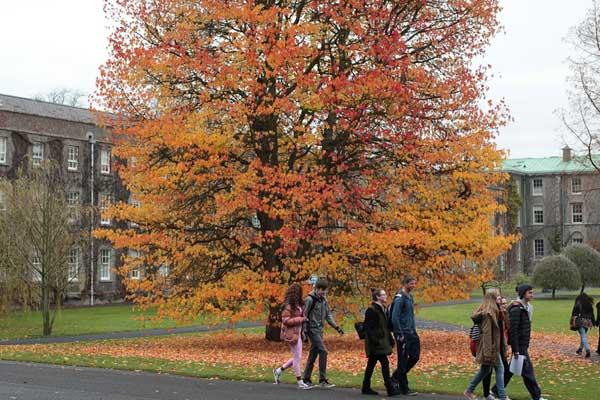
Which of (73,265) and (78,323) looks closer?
(78,323)

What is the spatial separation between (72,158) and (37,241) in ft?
70.2

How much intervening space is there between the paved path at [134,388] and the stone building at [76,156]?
111 feet

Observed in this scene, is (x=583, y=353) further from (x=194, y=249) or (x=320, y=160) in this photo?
(x=194, y=249)

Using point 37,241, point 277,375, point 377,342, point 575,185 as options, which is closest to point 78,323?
point 37,241

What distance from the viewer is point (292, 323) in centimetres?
1562

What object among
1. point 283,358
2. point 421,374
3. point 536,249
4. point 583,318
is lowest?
point 283,358

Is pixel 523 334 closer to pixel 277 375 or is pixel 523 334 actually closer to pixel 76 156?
pixel 277 375

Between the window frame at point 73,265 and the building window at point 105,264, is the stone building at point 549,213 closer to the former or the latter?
the building window at point 105,264

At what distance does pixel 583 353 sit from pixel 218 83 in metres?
12.5

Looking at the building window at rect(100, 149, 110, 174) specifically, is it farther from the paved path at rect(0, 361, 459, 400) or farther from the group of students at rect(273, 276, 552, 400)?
the group of students at rect(273, 276, 552, 400)

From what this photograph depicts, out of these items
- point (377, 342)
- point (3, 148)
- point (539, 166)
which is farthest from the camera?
point (539, 166)

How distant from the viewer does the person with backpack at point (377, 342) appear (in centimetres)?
1435

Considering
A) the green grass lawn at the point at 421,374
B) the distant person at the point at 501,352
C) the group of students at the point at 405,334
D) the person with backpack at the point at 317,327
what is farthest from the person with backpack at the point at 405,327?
the distant person at the point at 501,352

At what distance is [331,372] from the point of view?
17859 mm
